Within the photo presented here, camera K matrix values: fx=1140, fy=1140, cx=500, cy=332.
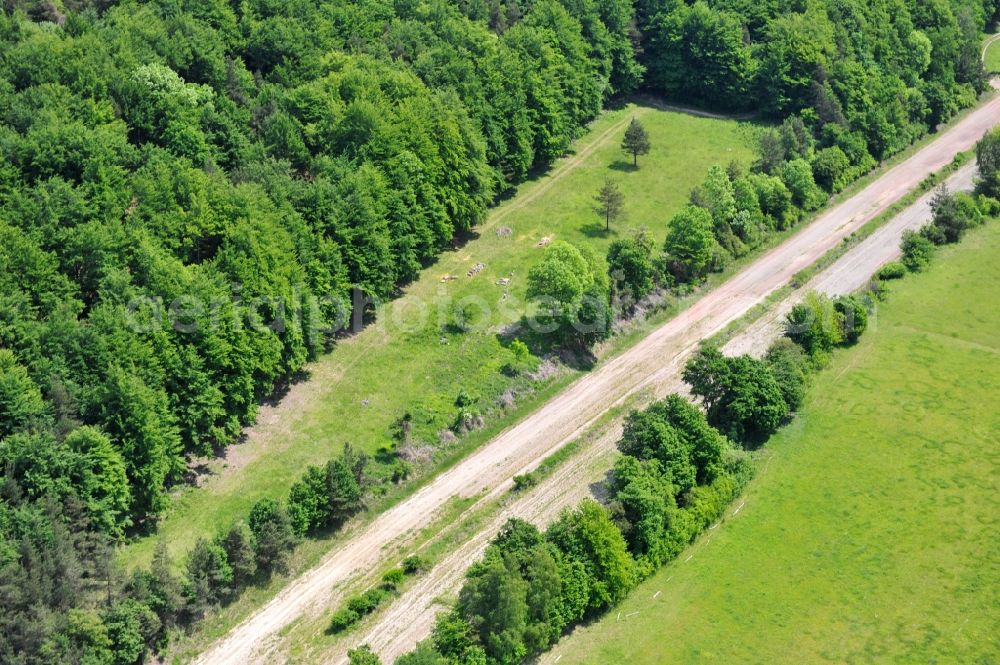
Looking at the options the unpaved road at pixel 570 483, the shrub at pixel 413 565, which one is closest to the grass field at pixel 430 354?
the unpaved road at pixel 570 483

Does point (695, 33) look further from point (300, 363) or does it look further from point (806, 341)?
point (300, 363)

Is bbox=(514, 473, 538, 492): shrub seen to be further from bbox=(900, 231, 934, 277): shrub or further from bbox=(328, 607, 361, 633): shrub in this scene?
bbox=(900, 231, 934, 277): shrub

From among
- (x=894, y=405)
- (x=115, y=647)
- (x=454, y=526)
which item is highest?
(x=115, y=647)

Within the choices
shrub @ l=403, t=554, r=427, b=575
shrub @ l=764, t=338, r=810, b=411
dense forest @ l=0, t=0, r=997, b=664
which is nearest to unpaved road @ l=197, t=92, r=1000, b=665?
shrub @ l=403, t=554, r=427, b=575

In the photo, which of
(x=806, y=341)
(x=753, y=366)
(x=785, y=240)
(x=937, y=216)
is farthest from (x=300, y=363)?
(x=937, y=216)

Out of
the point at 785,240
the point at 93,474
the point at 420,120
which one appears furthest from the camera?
the point at 785,240

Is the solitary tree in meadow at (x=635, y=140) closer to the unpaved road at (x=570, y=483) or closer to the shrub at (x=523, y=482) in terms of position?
the unpaved road at (x=570, y=483)

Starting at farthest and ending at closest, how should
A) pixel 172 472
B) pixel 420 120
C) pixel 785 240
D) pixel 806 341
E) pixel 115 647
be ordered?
pixel 785 240
pixel 420 120
pixel 806 341
pixel 172 472
pixel 115 647
